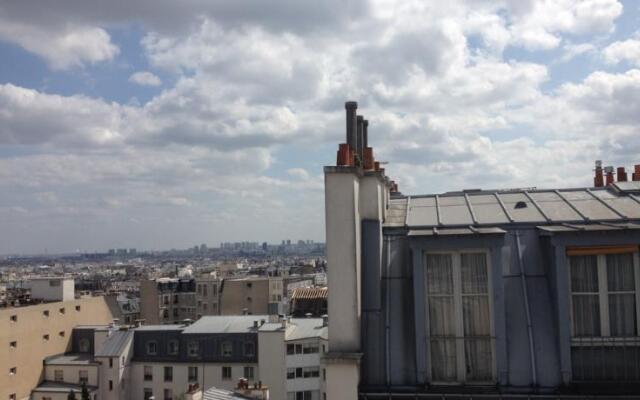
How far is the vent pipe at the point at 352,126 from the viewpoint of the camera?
39.5 ft

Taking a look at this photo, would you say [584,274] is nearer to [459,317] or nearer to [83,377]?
[459,317]

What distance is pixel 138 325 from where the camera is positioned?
2685 inches

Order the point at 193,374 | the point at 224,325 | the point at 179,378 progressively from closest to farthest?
the point at 193,374
the point at 179,378
the point at 224,325

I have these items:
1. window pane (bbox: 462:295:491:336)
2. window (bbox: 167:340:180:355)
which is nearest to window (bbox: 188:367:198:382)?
window (bbox: 167:340:180:355)

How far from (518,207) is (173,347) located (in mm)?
54925

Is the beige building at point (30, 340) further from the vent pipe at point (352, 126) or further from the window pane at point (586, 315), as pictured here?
the window pane at point (586, 315)

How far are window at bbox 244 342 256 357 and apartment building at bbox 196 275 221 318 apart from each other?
50.3 m

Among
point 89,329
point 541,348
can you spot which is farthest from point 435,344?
point 89,329

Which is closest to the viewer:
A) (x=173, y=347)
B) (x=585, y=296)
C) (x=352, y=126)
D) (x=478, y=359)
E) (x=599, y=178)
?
(x=585, y=296)

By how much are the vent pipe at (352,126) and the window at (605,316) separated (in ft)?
14.8

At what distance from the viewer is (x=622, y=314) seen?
10.7m

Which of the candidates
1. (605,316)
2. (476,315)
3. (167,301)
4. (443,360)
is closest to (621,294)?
(605,316)

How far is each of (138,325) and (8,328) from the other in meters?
12.9

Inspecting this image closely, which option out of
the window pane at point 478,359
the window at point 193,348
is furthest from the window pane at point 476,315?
the window at point 193,348
